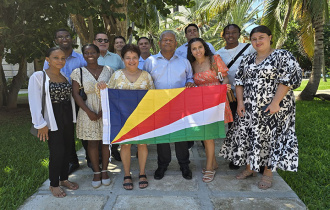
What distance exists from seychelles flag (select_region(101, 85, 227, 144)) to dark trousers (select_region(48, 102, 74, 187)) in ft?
1.53

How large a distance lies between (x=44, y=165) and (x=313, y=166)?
14.6ft

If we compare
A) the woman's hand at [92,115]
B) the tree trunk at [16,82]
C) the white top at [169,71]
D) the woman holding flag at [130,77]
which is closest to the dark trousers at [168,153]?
the woman holding flag at [130,77]

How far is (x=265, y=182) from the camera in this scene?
130 inches

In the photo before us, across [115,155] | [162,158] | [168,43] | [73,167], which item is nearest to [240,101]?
[168,43]

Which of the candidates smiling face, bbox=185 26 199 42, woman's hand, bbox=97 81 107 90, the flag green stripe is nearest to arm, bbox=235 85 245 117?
the flag green stripe

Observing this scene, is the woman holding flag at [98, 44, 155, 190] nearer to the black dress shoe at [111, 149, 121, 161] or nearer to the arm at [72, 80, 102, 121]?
the arm at [72, 80, 102, 121]

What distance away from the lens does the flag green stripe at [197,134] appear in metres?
3.38

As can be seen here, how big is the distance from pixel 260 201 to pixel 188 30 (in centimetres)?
304

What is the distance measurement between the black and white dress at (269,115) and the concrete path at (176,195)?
0.35 meters

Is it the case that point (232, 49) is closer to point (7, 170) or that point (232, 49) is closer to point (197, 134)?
point (197, 134)

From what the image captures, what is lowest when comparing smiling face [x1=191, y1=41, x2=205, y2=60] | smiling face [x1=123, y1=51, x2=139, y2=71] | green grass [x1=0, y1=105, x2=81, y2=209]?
green grass [x1=0, y1=105, x2=81, y2=209]

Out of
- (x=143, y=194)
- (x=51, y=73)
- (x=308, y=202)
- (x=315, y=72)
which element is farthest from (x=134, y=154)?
(x=315, y=72)

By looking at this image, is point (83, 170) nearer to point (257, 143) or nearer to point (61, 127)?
point (61, 127)

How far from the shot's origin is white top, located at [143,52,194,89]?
3430mm
